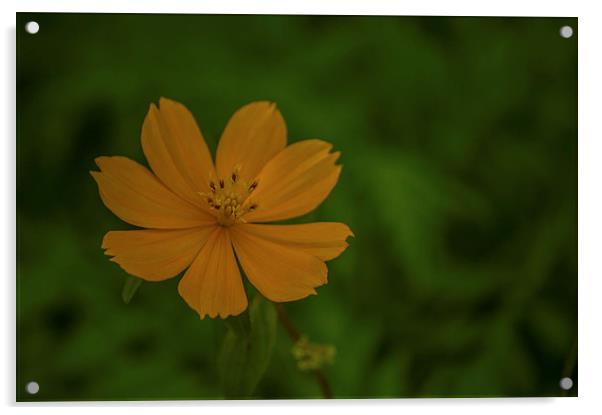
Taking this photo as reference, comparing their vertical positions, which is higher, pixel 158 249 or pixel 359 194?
pixel 359 194

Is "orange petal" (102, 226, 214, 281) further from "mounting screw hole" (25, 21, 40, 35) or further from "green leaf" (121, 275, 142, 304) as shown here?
"mounting screw hole" (25, 21, 40, 35)

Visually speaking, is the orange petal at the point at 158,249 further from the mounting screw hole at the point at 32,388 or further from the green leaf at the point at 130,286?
the mounting screw hole at the point at 32,388

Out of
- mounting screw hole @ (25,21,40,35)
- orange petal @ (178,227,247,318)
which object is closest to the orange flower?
orange petal @ (178,227,247,318)

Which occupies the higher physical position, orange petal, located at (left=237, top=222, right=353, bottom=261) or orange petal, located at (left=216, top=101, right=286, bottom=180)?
orange petal, located at (left=216, top=101, right=286, bottom=180)

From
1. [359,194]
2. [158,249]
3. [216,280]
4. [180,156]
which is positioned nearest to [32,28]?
[180,156]

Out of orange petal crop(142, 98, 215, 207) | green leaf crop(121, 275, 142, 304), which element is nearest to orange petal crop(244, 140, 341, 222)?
orange petal crop(142, 98, 215, 207)

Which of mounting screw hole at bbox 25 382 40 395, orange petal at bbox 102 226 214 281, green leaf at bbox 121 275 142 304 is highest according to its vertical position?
orange petal at bbox 102 226 214 281

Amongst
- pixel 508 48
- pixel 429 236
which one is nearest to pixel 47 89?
pixel 429 236

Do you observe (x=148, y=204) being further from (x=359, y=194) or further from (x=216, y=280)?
(x=359, y=194)
